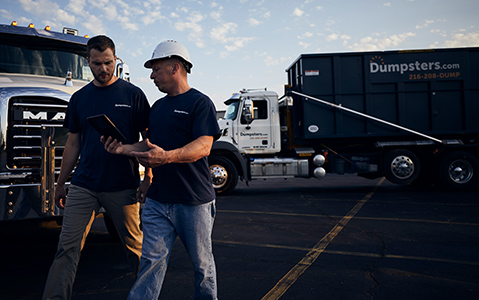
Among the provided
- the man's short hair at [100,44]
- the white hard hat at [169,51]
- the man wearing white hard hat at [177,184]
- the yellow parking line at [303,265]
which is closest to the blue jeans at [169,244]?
the man wearing white hard hat at [177,184]

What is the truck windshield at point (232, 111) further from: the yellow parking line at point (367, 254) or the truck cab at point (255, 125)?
the yellow parking line at point (367, 254)

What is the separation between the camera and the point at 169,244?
247 centimetres

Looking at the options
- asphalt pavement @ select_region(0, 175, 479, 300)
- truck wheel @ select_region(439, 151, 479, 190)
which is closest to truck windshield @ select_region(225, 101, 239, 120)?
asphalt pavement @ select_region(0, 175, 479, 300)

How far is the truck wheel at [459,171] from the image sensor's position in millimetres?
10578

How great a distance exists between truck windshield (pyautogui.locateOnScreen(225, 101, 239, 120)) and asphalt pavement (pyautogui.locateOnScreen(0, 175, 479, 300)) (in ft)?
12.3

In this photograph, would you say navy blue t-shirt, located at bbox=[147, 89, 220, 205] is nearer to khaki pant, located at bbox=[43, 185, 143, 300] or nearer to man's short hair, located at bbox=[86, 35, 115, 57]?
khaki pant, located at bbox=[43, 185, 143, 300]

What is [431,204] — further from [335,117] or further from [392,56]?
[392,56]

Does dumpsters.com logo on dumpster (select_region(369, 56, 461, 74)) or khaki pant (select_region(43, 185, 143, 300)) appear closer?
khaki pant (select_region(43, 185, 143, 300))

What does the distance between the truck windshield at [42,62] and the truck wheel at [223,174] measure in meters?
5.11

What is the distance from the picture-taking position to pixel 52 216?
365cm

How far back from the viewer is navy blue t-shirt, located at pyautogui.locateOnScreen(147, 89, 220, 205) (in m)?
2.39

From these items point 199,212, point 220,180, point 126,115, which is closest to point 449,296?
point 199,212

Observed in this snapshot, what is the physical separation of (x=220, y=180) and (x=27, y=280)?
6.72 meters

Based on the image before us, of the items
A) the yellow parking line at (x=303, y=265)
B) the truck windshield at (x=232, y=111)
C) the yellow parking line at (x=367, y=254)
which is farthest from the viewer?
the truck windshield at (x=232, y=111)
